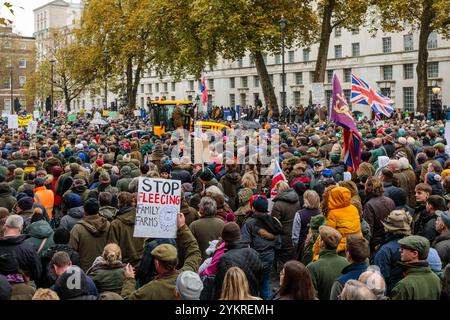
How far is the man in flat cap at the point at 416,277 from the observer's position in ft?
17.6

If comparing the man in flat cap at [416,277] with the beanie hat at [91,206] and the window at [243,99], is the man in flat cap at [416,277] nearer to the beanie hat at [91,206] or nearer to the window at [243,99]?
the beanie hat at [91,206]

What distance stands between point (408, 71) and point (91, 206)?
50.5m

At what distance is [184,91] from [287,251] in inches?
2842

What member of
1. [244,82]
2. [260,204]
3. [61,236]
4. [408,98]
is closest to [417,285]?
[260,204]

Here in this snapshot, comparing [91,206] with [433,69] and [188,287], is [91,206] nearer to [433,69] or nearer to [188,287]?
[188,287]

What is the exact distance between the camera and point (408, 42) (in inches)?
2108

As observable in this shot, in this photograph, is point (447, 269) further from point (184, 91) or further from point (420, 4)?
point (184, 91)

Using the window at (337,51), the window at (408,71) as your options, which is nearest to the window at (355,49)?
the window at (337,51)

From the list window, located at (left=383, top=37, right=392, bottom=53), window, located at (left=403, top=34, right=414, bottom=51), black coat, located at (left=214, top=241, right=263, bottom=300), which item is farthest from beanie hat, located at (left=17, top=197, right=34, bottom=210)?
window, located at (left=383, top=37, right=392, bottom=53)

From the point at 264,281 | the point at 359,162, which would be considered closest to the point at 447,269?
the point at 264,281

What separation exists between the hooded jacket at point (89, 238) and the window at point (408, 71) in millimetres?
50011

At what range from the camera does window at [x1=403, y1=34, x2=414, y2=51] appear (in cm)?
5322

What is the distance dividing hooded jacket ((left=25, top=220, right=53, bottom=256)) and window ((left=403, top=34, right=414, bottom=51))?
50.7 meters
